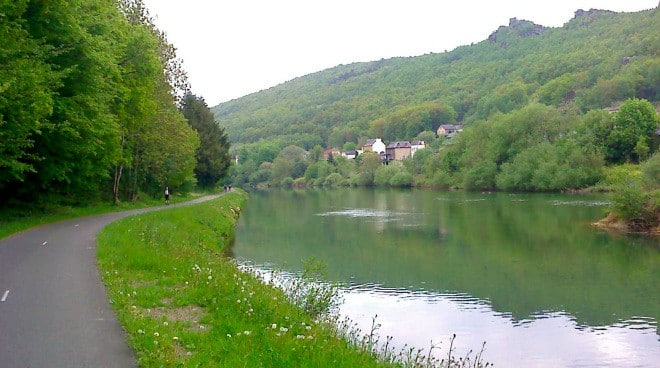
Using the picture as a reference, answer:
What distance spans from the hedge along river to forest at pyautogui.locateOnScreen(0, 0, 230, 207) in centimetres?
854

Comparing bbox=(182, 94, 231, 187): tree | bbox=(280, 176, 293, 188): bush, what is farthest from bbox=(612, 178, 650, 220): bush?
bbox=(280, 176, 293, 188): bush

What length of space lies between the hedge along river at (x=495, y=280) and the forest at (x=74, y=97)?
854 centimetres

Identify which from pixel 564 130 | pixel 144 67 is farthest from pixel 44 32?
pixel 564 130

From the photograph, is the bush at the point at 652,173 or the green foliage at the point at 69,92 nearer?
the green foliage at the point at 69,92

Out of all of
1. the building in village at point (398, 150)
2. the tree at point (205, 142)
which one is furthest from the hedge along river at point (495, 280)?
the building in village at point (398, 150)

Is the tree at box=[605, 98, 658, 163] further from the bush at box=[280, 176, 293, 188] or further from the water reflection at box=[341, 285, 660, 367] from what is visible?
the bush at box=[280, 176, 293, 188]

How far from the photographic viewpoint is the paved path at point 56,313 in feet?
26.7

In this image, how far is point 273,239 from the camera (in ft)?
113

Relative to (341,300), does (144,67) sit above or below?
above

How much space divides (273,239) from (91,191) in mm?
12077

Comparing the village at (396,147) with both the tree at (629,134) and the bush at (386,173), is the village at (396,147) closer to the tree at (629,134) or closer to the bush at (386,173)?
the bush at (386,173)

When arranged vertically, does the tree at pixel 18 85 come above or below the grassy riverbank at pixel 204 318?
above

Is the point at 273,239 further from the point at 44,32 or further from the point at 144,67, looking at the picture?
the point at 44,32

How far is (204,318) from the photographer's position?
34.2 ft
